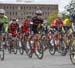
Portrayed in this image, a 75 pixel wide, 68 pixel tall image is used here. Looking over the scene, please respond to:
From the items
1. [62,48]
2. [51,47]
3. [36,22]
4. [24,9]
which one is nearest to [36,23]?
[36,22]

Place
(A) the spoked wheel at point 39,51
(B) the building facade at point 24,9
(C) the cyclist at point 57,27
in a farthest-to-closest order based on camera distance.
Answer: (B) the building facade at point 24,9 → (C) the cyclist at point 57,27 → (A) the spoked wheel at point 39,51

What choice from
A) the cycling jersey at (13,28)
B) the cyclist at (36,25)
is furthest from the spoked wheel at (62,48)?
the cycling jersey at (13,28)

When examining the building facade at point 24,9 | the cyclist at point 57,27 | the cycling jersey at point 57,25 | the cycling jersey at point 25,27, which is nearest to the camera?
the cyclist at point 57,27

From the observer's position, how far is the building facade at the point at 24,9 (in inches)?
5861

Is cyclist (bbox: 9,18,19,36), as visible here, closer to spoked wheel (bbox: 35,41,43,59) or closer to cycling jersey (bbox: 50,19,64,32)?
cycling jersey (bbox: 50,19,64,32)

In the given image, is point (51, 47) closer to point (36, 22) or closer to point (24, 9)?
point (36, 22)

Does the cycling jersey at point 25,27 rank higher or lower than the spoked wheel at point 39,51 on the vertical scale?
higher

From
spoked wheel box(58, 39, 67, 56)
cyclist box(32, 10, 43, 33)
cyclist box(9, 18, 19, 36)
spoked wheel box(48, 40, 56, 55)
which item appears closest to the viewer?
cyclist box(32, 10, 43, 33)

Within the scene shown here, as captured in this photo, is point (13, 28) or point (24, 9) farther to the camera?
point (24, 9)

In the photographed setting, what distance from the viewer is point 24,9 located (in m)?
154

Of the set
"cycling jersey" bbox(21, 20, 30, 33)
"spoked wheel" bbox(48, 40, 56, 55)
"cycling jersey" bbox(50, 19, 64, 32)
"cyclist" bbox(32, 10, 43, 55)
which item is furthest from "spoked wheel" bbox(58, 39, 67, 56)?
"cyclist" bbox(32, 10, 43, 55)

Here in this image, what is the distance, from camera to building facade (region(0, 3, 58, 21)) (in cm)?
14888

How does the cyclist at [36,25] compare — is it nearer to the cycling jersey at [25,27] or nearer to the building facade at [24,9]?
the cycling jersey at [25,27]

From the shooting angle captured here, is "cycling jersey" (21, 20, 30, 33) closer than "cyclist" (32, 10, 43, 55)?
No
